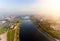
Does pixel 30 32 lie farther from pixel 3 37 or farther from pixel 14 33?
pixel 3 37

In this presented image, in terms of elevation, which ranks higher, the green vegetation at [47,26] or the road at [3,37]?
the green vegetation at [47,26]

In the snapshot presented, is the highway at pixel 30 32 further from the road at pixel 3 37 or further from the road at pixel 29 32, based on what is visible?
the road at pixel 3 37

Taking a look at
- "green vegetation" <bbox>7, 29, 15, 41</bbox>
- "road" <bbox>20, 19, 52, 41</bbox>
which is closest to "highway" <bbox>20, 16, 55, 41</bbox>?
"road" <bbox>20, 19, 52, 41</bbox>

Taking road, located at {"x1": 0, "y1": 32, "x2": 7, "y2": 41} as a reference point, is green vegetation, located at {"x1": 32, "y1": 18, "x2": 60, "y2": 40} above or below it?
above

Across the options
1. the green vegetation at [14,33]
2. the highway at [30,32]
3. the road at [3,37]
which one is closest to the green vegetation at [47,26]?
the highway at [30,32]

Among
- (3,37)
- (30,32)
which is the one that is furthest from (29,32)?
(3,37)

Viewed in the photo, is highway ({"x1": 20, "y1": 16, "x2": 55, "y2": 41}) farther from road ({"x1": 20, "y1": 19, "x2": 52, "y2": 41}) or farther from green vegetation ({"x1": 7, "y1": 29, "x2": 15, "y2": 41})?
green vegetation ({"x1": 7, "y1": 29, "x2": 15, "y2": 41})

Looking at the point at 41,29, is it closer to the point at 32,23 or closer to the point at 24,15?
the point at 32,23
